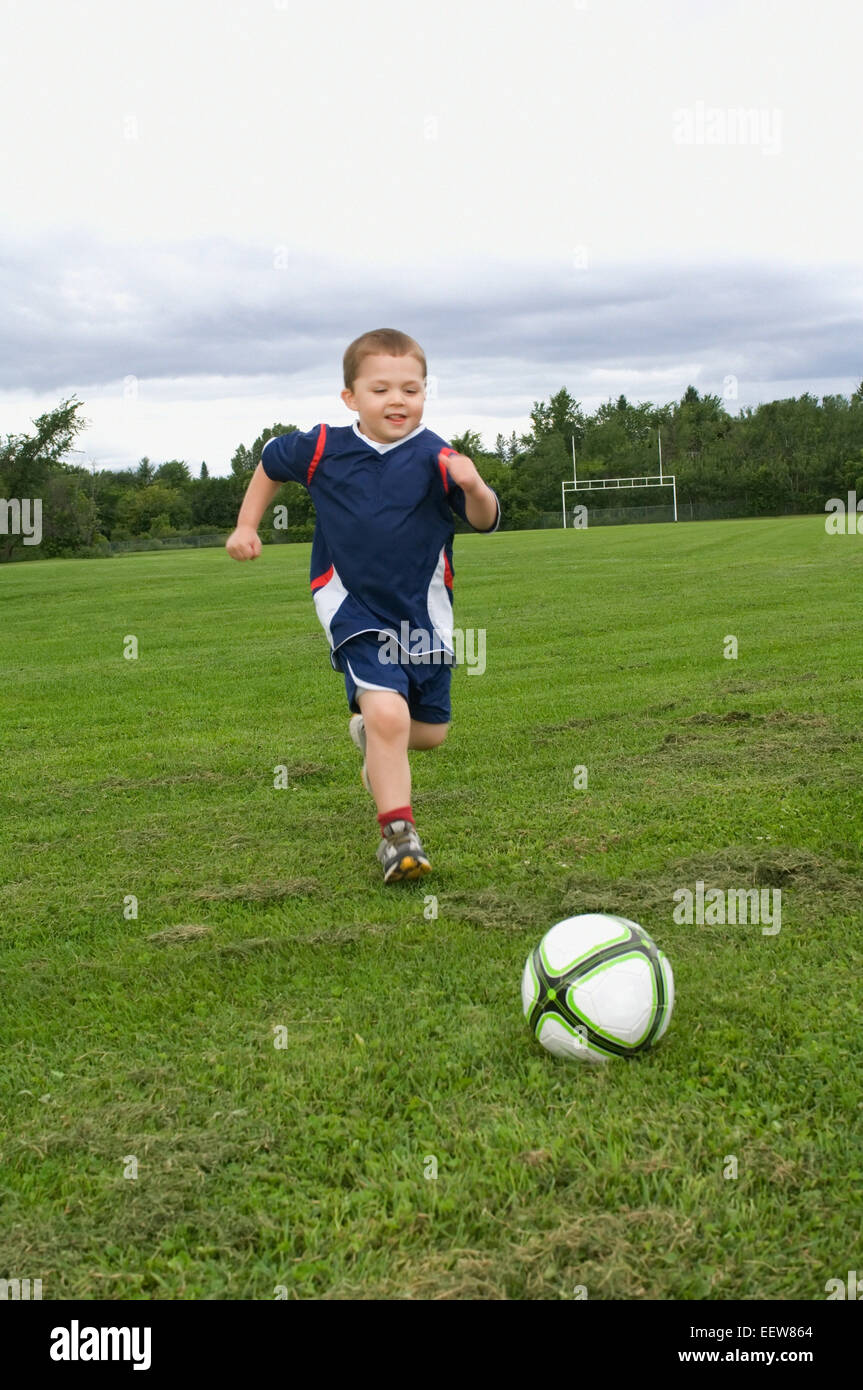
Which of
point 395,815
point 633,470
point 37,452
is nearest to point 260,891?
point 395,815

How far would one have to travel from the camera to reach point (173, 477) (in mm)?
112938

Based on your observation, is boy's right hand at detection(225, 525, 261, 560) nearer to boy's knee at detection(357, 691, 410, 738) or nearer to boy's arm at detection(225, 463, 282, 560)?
boy's arm at detection(225, 463, 282, 560)

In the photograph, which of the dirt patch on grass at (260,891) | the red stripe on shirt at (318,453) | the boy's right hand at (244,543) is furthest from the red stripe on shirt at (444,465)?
the dirt patch on grass at (260,891)

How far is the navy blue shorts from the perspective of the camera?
17.3 feet

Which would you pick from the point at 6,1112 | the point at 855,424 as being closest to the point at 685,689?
the point at 6,1112

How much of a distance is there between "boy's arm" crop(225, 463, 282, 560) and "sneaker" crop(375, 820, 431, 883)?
1.47m

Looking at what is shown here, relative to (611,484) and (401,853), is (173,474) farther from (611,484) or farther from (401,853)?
(401,853)

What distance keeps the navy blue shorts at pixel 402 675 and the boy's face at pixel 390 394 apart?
0.96 m

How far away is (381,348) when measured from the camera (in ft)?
17.1

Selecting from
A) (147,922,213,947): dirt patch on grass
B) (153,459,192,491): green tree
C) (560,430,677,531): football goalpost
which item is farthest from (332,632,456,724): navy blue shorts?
(153,459,192,491): green tree
